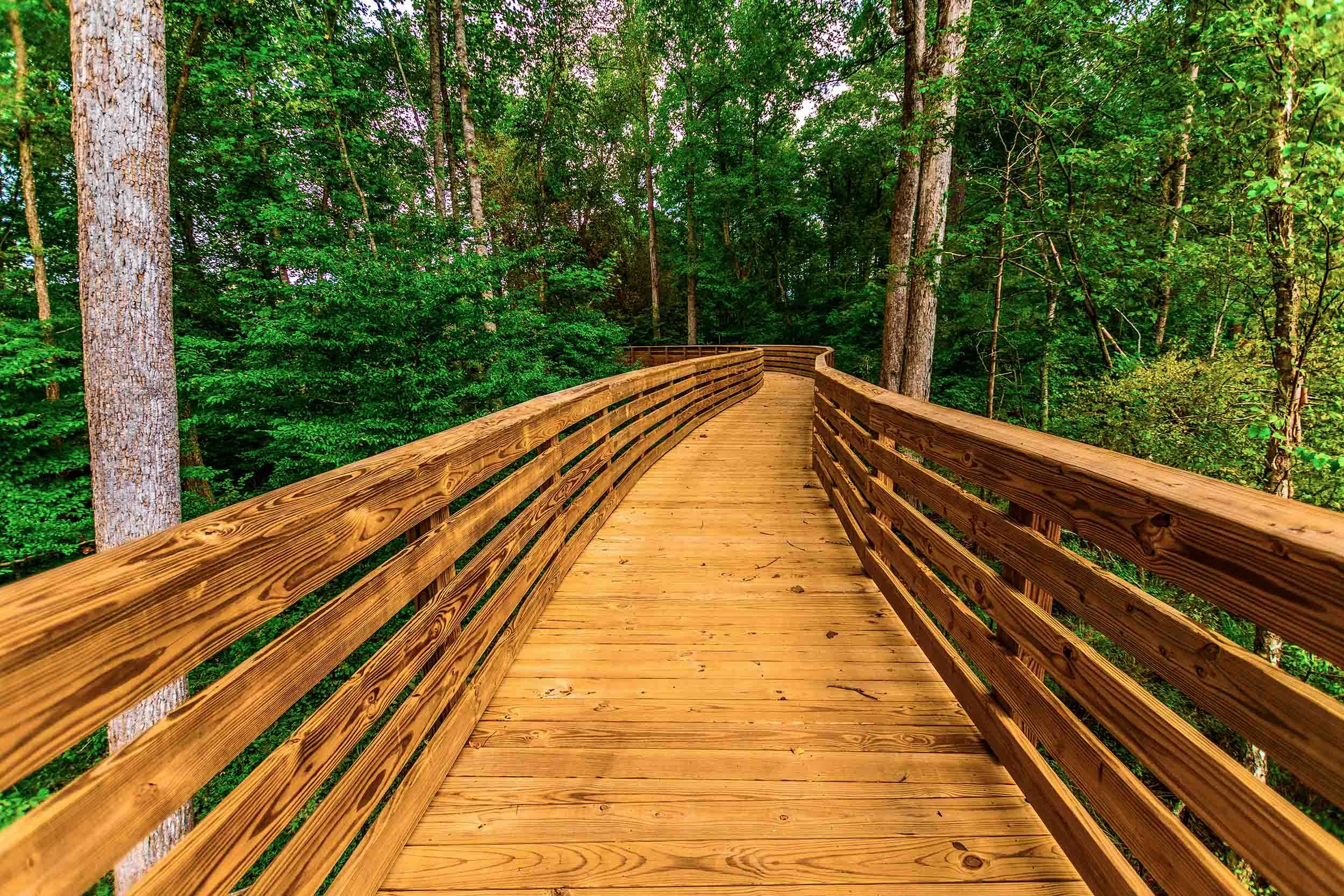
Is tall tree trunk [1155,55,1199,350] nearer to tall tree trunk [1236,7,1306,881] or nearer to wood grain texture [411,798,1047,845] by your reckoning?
tall tree trunk [1236,7,1306,881]

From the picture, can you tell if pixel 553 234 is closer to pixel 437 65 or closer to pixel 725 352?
pixel 437 65

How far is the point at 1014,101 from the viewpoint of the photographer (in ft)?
19.5

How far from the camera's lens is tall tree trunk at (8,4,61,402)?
8.66 metres

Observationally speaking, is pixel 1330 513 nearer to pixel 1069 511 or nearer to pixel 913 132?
pixel 1069 511

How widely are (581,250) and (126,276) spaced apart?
885 cm

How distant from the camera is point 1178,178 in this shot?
7109 mm

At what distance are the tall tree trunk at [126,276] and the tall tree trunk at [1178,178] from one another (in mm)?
8440

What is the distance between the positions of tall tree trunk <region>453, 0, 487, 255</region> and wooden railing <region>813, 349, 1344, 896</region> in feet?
36.0

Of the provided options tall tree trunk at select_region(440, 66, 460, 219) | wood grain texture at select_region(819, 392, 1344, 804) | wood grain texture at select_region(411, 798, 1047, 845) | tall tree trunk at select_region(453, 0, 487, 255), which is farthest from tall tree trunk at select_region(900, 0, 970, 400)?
tall tree trunk at select_region(440, 66, 460, 219)

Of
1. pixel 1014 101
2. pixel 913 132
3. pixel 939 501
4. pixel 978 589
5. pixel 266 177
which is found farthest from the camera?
pixel 266 177

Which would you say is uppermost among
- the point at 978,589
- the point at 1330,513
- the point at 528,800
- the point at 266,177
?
the point at 266,177

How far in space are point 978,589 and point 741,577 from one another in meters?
1.66

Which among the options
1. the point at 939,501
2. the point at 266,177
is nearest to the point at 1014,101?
the point at 939,501

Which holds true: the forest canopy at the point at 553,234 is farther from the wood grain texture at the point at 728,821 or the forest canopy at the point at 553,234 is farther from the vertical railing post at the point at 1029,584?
the wood grain texture at the point at 728,821
